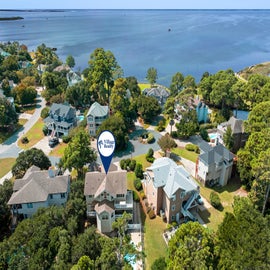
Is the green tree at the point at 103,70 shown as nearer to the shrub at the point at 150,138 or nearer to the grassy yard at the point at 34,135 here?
the grassy yard at the point at 34,135

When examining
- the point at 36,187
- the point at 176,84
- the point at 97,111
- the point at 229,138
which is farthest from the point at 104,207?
the point at 176,84

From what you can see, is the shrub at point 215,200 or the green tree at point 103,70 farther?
the green tree at point 103,70

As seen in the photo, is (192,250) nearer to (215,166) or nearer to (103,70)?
(215,166)

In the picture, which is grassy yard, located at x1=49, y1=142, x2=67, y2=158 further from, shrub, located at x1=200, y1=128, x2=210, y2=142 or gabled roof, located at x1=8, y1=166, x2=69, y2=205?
shrub, located at x1=200, y1=128, x2=210, y2=142

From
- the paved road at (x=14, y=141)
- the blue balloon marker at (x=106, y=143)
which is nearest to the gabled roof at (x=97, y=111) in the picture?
the paved road at (x=14, y=141)

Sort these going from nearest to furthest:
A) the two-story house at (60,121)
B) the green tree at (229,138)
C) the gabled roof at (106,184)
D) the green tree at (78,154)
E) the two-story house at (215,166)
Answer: the gabled roof at (106,184), the green tree at (78,154), the two-story house at (215,166), the green tree at (229,138), the two-story house at (60,121)
